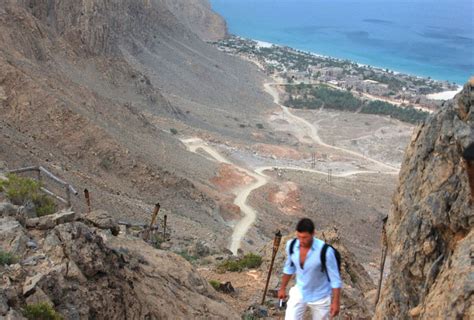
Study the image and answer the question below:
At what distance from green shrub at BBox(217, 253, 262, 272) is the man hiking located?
7.70 meters

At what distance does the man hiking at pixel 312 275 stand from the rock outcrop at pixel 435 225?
3.47ft

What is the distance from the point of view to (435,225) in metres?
7.05

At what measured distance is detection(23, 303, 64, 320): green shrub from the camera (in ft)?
21.0

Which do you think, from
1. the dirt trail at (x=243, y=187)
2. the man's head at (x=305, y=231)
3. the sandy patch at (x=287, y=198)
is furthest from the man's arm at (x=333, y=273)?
the sandy patch at (x=287, y=198)

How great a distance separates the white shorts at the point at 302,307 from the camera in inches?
243

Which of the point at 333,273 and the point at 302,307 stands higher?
the point at 333,273

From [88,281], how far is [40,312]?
1.19 m

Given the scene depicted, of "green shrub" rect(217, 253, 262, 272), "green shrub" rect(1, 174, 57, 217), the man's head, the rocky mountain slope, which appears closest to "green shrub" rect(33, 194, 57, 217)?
"green shrub" rect(1, 174, 57, 217)

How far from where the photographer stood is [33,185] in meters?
12.6

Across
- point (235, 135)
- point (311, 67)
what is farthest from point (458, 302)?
point (311, 67)

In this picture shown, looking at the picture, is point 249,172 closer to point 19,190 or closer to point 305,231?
point 19,190

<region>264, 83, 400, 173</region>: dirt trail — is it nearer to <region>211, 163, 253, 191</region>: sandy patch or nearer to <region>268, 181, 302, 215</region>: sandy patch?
<region>268, 181, 302, 215</region>: sandy patch

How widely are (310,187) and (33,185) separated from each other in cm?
2734

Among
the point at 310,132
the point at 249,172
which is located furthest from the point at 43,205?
the point at 310,132
